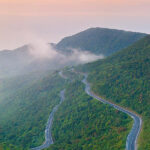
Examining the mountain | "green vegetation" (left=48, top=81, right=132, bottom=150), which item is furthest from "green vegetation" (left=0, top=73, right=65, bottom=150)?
the mountain

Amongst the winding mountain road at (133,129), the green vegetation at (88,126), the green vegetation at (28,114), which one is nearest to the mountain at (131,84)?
the winding mountain road at (133,129)

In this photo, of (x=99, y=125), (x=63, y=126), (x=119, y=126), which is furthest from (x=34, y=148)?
(x=119, y=126)

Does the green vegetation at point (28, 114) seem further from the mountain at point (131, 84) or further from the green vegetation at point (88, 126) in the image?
the mountain at point (131, 84)

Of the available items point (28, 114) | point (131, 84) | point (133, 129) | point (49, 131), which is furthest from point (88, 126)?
point (28, 114)

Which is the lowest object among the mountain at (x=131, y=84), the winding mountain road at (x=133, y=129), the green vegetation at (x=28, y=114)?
the green vegetation at (x=28, y=114)

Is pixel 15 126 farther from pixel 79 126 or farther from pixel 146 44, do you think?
pixel 146 44

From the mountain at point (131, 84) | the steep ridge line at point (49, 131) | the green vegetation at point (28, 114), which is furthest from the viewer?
the green vegetation at point (28, 114)

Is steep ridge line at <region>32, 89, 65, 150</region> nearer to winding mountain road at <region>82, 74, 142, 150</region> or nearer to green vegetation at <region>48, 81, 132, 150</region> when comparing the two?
green vegetation at <region>48, 81, 132, 150</region>
